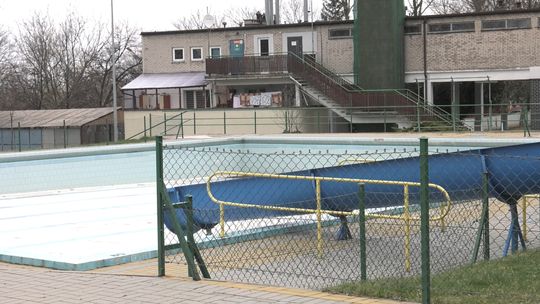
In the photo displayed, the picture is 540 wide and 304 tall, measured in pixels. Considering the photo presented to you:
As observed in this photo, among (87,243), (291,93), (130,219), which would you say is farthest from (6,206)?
(291,93)

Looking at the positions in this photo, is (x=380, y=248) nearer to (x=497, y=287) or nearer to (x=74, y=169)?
(x=497, y=287)

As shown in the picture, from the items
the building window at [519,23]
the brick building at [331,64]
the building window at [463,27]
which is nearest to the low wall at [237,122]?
the brick building at [331,64]

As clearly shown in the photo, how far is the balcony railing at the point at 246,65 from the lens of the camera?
43.6 meters

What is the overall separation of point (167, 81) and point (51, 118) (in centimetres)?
985

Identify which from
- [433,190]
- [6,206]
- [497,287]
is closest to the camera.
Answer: [497,287]

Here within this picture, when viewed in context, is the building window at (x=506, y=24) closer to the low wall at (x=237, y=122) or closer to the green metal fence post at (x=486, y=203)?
the low wall at (x=237, y=122)

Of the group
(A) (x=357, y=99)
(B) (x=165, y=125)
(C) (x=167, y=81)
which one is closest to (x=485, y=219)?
(A) (x=357, y=99)

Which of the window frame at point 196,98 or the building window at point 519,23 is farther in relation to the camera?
the window frame at point 196,98

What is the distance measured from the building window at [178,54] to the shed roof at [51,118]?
6727mm

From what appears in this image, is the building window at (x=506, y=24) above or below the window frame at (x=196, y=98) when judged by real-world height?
above

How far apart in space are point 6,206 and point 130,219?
4.47 m

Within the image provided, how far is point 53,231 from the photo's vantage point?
43.6 feet

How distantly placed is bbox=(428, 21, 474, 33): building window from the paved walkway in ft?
115

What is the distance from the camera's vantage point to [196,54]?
47.9 m
